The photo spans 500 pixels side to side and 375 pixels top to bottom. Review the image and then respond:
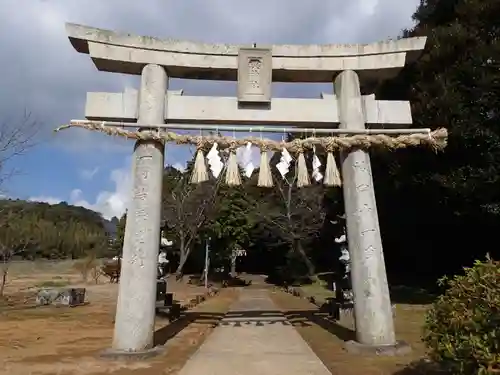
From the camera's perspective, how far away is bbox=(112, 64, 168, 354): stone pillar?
6746 millimetres

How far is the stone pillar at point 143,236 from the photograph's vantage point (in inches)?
266

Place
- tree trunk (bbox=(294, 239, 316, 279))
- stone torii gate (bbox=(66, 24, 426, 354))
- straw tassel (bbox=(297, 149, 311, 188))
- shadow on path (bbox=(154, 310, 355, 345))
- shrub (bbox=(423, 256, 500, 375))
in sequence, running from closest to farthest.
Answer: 1. shrub (bbox=(423, 256, 500, 375))
2. stone torii gate (bbox=(66, 24, 426, 354))
3. straw tassel (bbox=(297, 149, 311, 188))
4. shadow on path (bbox=(154, 310, 355, 345))
5. tree trunk (bbox=(294, 239, 316, 279))

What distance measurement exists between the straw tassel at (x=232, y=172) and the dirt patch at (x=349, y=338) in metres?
3.08

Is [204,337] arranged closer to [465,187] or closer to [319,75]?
[319,75]

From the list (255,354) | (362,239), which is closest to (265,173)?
(362,239)

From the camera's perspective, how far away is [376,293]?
7.04m

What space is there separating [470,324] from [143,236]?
15.7 ft

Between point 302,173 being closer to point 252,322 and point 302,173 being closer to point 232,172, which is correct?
point 232,172

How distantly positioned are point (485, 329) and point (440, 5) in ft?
44.6

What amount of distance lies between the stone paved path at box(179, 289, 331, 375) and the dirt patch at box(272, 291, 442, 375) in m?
0.23

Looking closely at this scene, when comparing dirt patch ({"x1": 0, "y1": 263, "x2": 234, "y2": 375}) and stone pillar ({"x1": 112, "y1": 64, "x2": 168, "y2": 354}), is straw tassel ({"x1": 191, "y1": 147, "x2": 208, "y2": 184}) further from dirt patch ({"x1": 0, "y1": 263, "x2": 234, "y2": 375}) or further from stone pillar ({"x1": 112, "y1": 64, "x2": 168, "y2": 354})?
dirt patch ({"x1": 0, "y1": 263, "x2": 234, "y2": 375})

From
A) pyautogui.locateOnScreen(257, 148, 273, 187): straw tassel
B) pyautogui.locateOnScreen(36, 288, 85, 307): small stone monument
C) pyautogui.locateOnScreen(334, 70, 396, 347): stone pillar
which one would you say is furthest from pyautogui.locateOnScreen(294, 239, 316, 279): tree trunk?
pyautogui.locateOnScreen(257, 148, 273, 187): straw tassel

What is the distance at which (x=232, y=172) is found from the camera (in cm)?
736

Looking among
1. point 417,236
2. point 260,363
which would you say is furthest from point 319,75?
point 417,236
